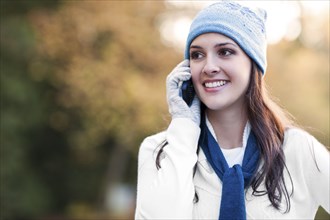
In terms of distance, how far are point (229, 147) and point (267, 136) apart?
0.17m

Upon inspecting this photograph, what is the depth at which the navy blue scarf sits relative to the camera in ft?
7.34

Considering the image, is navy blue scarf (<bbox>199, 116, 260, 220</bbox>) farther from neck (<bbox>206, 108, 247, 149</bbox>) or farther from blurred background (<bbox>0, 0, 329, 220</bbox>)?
blurred background (<bbox>0, 0, 329, 220</bbox>)

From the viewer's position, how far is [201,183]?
237 centimetres

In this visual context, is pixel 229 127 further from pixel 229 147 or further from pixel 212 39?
pixel 212 39

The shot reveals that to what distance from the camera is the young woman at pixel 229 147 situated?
2.28 meters

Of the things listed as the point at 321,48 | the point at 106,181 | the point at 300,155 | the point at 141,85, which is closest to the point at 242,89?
the point at 300,155

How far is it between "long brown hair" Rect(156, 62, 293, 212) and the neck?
43 mm

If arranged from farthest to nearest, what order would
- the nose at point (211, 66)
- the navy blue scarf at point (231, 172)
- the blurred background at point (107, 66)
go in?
1. the blurred background at point (107, 66)
2. the nose at point (211, 66)
3. the navy blue scarf at point (231, 172)

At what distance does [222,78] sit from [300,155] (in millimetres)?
423

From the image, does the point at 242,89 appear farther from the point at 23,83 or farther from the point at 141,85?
the point at 23,83

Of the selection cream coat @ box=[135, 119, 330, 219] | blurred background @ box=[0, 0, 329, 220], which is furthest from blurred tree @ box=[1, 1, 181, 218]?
cream coat @ box=[135, 119, 330, 219]

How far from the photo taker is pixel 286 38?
1126cm

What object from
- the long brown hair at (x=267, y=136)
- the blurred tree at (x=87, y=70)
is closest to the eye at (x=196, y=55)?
the long brown hair at (x=267, y=136)

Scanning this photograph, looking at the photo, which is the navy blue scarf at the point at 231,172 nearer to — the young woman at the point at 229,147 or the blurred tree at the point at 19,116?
the young woman at the point at 229,147
